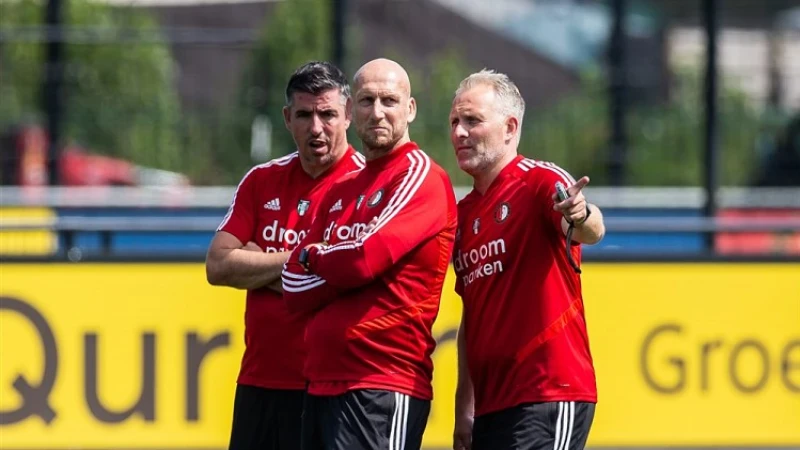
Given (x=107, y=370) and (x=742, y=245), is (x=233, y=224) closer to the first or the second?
(x=107, y=370)

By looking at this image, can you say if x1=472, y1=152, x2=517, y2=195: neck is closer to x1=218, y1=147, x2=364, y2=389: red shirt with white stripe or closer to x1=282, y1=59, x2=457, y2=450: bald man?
x1=282, y1=59, x2=457, y2=450: bald man

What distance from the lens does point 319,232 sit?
18.1 ft

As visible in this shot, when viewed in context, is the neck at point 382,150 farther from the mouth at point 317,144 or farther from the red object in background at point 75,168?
the red object in background at point 75,168

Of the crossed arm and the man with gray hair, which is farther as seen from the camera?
the crossed arm

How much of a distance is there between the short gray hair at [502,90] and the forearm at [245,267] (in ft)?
3.74

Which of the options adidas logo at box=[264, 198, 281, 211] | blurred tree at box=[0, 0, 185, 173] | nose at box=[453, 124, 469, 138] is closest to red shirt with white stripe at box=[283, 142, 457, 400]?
nose at box=[453, 124, 469, 138]

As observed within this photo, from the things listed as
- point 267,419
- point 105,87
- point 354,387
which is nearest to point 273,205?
point 267,419

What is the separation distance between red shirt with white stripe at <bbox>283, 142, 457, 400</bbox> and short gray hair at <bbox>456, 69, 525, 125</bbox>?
316 mm

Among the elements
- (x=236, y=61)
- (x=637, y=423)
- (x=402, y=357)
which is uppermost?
(x=236, y=61)

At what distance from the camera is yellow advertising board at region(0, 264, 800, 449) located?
354 inches

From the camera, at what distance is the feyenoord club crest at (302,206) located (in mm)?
6117

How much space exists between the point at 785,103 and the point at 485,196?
44.7ft

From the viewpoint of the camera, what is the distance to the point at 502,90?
5320 mm

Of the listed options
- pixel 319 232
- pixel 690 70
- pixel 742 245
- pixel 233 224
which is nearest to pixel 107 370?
pixel 233 224
